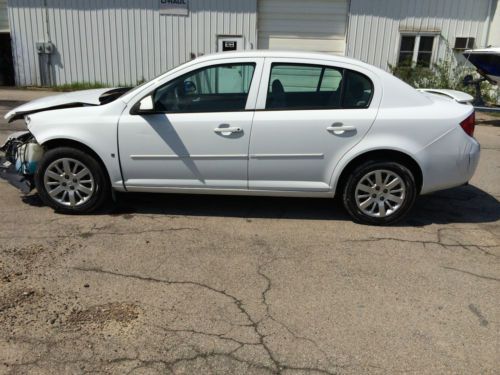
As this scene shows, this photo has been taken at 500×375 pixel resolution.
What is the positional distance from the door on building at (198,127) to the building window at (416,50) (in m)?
11.8

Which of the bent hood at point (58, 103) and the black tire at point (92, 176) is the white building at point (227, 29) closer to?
the bent hood at point (58, 103)

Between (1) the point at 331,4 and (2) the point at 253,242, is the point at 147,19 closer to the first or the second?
(1) the point at 331,4

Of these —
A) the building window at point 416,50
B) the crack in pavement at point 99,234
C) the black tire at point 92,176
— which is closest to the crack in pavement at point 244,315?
the crack in pavement at point 99,234

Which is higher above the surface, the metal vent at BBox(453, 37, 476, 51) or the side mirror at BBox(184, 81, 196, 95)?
the metal vent at BBox(453, 37, 476, 51)

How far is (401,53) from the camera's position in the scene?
50.4ft

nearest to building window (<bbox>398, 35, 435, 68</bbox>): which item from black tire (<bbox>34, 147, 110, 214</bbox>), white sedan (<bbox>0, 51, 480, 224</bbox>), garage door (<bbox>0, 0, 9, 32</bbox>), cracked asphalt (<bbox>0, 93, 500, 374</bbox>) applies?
cracked asphalt (<bbox>0, 93, 500, 374</bbox>)

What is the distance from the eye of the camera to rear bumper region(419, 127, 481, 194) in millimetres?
4809

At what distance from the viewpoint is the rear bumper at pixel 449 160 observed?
4.81 m

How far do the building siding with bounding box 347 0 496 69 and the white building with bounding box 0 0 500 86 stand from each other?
29 millimetres

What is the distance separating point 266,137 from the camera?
4.75 meters

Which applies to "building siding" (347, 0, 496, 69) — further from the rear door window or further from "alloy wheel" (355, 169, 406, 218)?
"alloy wheel" (355, 169, 406, 218)

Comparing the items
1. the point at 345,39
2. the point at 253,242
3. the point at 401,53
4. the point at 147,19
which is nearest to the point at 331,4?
the point at 345,39

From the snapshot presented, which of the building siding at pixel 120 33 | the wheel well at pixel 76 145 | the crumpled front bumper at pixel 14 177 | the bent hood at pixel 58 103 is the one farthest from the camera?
the building siding at pixel 120 33

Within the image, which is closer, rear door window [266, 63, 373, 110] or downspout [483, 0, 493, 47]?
rear door window [266, 63, 373, 110]
